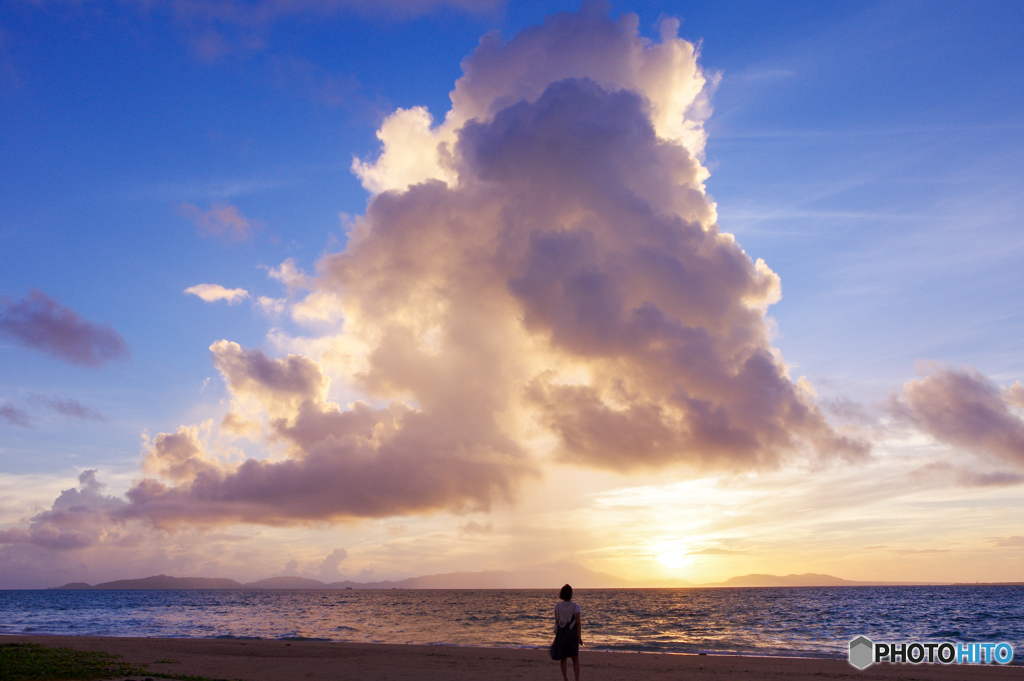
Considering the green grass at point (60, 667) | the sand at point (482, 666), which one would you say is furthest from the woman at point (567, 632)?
the green grass at point (60, 667)

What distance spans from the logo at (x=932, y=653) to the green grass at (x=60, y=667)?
112 ft

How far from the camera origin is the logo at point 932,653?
35.1 meters

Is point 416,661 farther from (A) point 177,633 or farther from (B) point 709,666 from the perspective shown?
(A) point 177,633

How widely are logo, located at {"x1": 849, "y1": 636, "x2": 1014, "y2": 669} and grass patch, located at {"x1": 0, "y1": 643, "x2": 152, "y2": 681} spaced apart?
34.8 metres

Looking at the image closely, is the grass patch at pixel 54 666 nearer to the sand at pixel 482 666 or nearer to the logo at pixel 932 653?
the sand at pixel 482 666

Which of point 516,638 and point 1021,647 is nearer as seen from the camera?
point 1021,647

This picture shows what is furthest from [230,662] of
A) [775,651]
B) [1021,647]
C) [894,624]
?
[894,624]

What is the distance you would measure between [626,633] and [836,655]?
23393 mm

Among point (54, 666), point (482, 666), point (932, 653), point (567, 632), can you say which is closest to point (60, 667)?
point (54, 666)

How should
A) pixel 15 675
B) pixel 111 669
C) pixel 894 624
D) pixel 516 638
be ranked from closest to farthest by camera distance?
pixel 15 675 → pixel 111 669 → pixel 516 638 → pixel 894 624

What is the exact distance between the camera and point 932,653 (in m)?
41.2

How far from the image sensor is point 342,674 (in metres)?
24.7

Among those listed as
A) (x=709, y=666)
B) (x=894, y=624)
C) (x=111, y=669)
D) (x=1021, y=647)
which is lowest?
(x=894, y=624)

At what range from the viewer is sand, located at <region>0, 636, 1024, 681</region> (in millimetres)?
25031
